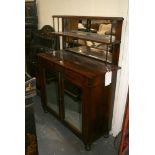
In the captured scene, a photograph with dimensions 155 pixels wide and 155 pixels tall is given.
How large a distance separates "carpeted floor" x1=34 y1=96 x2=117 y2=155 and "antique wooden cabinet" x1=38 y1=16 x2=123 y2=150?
10 centimetres

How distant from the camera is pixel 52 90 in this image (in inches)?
94.9

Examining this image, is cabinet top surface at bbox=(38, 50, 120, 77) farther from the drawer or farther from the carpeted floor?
the carpeted floor

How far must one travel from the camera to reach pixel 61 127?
2.37m

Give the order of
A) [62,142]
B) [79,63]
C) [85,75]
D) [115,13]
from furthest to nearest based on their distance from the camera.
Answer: [62,142] → [79,63] → [115,13] → [85,75]

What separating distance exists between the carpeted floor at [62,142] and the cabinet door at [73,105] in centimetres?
17

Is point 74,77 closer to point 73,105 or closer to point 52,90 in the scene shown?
point 73,105

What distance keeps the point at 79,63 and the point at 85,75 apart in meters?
0.33

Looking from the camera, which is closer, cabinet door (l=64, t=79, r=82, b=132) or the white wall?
the white wall

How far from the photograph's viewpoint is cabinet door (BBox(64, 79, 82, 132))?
1964 mm

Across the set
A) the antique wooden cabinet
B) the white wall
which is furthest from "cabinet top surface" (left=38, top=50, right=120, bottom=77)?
the white wall

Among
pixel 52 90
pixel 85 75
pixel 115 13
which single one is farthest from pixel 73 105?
pixel 115 13

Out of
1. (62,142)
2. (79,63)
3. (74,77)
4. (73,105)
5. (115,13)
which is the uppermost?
(115,13)
